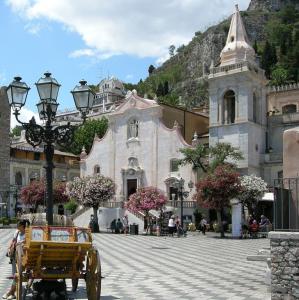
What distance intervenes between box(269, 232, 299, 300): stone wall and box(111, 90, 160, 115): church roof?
42.5 metres

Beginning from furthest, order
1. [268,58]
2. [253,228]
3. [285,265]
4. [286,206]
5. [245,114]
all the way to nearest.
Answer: [268,58] < [245,114] < [253,228] < [286,206] < [285,265]

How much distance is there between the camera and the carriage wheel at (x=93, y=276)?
10.4 m

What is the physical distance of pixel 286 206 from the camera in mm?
12180

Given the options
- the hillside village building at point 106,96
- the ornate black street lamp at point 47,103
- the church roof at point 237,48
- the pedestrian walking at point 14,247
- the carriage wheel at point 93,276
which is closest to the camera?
the carriage wheel at point 93,276

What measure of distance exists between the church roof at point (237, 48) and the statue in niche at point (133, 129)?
413 inches

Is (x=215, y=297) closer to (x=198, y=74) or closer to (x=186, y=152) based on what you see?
(x=186, y=152)

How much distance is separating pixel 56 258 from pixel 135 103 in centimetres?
4531

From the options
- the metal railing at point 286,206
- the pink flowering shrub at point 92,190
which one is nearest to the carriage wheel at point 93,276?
the metal railing at point 286,206

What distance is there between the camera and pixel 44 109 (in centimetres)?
1557

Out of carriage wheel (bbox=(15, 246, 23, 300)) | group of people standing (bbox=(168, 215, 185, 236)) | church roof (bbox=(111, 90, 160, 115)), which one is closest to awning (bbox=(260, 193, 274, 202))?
group of people standing (bbox=(168, 215, 185, 236))

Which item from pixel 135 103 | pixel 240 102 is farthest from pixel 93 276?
pixel 135 103

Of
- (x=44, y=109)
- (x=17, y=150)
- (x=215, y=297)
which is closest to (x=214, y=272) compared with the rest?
(x=215, y=297)

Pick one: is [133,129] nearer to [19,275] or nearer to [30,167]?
[30,167]

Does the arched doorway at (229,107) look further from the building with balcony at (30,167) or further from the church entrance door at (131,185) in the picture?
the building with balcony at (30,167)
